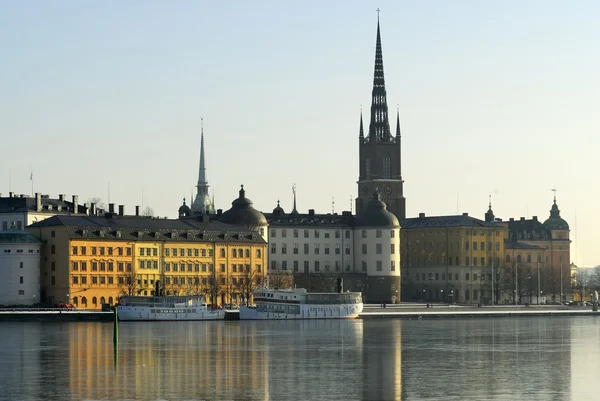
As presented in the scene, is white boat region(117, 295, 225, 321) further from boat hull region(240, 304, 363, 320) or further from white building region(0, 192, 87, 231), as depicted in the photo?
white building region(0, 192, 87, 231)

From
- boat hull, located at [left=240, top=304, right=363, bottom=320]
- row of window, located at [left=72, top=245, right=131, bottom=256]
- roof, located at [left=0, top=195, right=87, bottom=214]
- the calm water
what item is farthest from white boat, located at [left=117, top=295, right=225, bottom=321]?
roof, located at [left=0, top=195, right=87, bottom=214]

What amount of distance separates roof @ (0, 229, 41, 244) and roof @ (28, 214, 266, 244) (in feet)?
9.54

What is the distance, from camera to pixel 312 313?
158m

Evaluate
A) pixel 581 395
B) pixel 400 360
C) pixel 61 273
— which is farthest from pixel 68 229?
pixel 581 395

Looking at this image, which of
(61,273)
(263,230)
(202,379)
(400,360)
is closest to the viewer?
(202,379)

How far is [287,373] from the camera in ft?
252

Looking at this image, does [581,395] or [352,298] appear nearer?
[581,395]

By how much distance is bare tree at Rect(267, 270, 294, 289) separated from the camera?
191250 mm

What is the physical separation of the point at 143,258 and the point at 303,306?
26196mm

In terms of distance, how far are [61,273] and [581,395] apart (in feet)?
352

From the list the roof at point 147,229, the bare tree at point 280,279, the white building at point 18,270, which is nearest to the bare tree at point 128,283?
the roof at point 147,229

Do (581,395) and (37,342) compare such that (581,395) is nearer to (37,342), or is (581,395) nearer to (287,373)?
(287,373)

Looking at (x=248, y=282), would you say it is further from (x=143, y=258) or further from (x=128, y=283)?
(x=128, y=283)

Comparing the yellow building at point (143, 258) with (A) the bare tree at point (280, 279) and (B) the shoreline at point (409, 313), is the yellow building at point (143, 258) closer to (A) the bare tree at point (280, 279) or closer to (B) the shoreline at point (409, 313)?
(A) the bare tree at point (280, 279)
